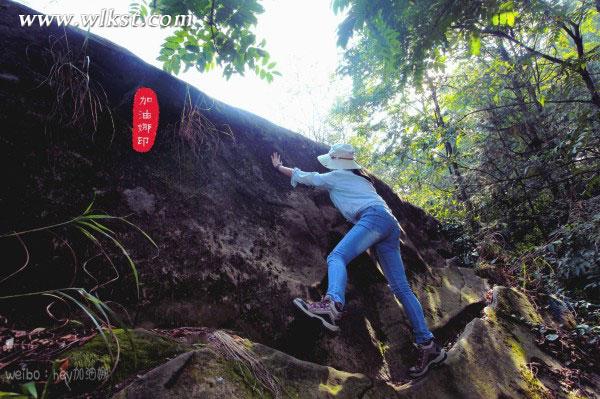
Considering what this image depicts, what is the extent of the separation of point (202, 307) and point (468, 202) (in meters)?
7.54

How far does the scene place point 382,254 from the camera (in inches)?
143

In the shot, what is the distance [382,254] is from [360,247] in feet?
1.26

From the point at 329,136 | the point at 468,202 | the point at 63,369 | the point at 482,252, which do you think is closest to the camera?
the point at 63,369

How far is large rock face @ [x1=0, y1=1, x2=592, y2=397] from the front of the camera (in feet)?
8.25

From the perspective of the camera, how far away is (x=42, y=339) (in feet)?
6.49

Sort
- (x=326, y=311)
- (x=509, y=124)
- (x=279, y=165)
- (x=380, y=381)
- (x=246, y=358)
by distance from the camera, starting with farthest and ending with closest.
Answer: (x=509, y=124), (x=279, y=165), (x=326, y=311), (x=380, y=381), (x=246, y=358)

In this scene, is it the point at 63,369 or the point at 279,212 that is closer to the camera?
the point at 63,369

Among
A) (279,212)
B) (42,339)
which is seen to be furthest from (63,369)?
(279,212)

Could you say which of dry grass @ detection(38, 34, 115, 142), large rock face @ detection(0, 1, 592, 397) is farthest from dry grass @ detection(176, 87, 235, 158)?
dry grass @ detection(38, 34, 115, 142)

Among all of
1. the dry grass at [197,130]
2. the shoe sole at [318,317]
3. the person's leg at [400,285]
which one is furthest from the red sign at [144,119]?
the person's leg at [400,285]

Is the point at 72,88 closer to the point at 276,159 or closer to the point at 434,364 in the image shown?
the point at 276,159

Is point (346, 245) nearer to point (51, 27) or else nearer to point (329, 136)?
point (51, 27)

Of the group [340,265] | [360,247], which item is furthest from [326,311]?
[360,247]

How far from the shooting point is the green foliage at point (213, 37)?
2.66 metres
